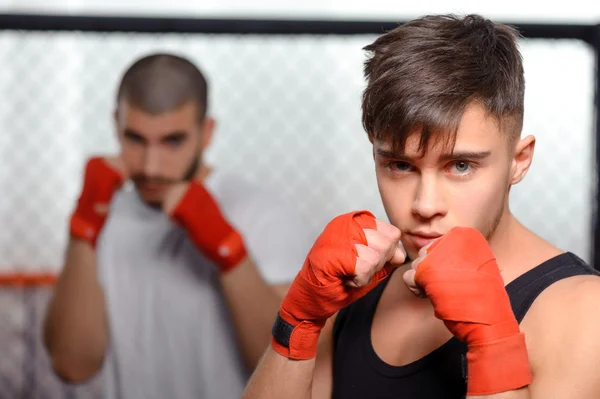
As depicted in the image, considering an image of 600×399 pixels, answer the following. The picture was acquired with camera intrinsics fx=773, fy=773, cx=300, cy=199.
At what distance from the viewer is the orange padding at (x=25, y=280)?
2.10 metres

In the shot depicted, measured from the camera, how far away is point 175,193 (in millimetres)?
1427

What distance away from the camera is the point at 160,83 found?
1518mm

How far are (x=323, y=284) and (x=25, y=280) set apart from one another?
156 cm

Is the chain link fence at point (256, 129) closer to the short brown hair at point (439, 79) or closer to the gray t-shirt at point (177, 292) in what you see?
the gray t-shirt at point (177, 292)

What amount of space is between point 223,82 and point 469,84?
1831 mm

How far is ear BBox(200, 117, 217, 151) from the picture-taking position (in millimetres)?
1563

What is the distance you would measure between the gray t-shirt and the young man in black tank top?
2.15ft

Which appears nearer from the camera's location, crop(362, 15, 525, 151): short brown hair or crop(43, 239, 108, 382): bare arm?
crop(362, 15, 525, 151): short brown hair

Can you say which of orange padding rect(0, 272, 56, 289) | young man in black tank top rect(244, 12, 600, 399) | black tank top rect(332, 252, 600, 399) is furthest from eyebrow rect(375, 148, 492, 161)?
orange padding rect(0, 272, 56, 289)

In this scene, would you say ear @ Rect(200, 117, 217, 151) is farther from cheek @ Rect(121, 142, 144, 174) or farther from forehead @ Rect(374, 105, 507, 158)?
forehead @ Rect(374, 105, 507, 158)

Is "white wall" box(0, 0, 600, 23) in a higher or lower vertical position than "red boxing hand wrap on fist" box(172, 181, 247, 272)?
higher

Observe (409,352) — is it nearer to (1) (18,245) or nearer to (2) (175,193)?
(2) (175,193)

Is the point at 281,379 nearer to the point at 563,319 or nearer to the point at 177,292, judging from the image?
the point at 563,319

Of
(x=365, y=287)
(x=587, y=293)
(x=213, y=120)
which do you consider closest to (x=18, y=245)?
(x=213, y=120)
